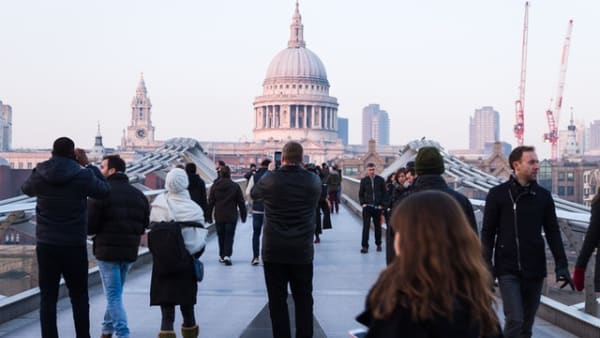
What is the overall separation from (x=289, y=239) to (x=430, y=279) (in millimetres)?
3791

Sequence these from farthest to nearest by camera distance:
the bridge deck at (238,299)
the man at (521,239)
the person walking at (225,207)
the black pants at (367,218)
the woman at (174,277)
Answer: the black pants at (367,218) → the person walking at (225,207) → the bridge deck at (238,299) → the woman at (174,277) → the man at (521,239)

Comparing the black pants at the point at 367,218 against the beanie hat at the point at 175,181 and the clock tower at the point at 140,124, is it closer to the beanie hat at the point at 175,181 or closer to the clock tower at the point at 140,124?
the beanie hat at the point at 175,181

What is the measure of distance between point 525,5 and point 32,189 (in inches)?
5686

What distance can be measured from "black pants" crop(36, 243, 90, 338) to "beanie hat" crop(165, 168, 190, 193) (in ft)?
2.50

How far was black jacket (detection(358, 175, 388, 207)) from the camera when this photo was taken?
14.6m

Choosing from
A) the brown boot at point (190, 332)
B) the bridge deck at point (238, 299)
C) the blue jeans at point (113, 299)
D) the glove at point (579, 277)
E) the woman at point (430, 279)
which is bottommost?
the bridge deck at point (238, 299)

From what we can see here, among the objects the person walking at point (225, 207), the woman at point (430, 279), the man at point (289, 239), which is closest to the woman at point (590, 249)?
the man at point (289, 239)

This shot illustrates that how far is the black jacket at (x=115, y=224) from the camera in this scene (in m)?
6.98

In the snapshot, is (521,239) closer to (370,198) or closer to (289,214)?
(289,214)

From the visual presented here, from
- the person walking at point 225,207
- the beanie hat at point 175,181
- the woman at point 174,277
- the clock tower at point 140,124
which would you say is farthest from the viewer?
the clock tower at point 140,124

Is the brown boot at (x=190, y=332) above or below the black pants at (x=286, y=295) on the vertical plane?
below

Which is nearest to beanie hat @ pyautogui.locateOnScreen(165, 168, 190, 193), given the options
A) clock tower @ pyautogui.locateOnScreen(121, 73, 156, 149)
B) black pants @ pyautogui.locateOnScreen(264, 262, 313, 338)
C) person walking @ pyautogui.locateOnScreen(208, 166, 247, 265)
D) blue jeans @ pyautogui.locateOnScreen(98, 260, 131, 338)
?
blue jeans @ pyautogui.locateOnScreen(98, 260, 131, 338)

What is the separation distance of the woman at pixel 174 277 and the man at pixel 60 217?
49 cm

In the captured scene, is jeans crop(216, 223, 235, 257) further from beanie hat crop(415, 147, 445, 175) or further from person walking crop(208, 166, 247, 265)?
beanie hat crop(415, 147, 445, 175)
